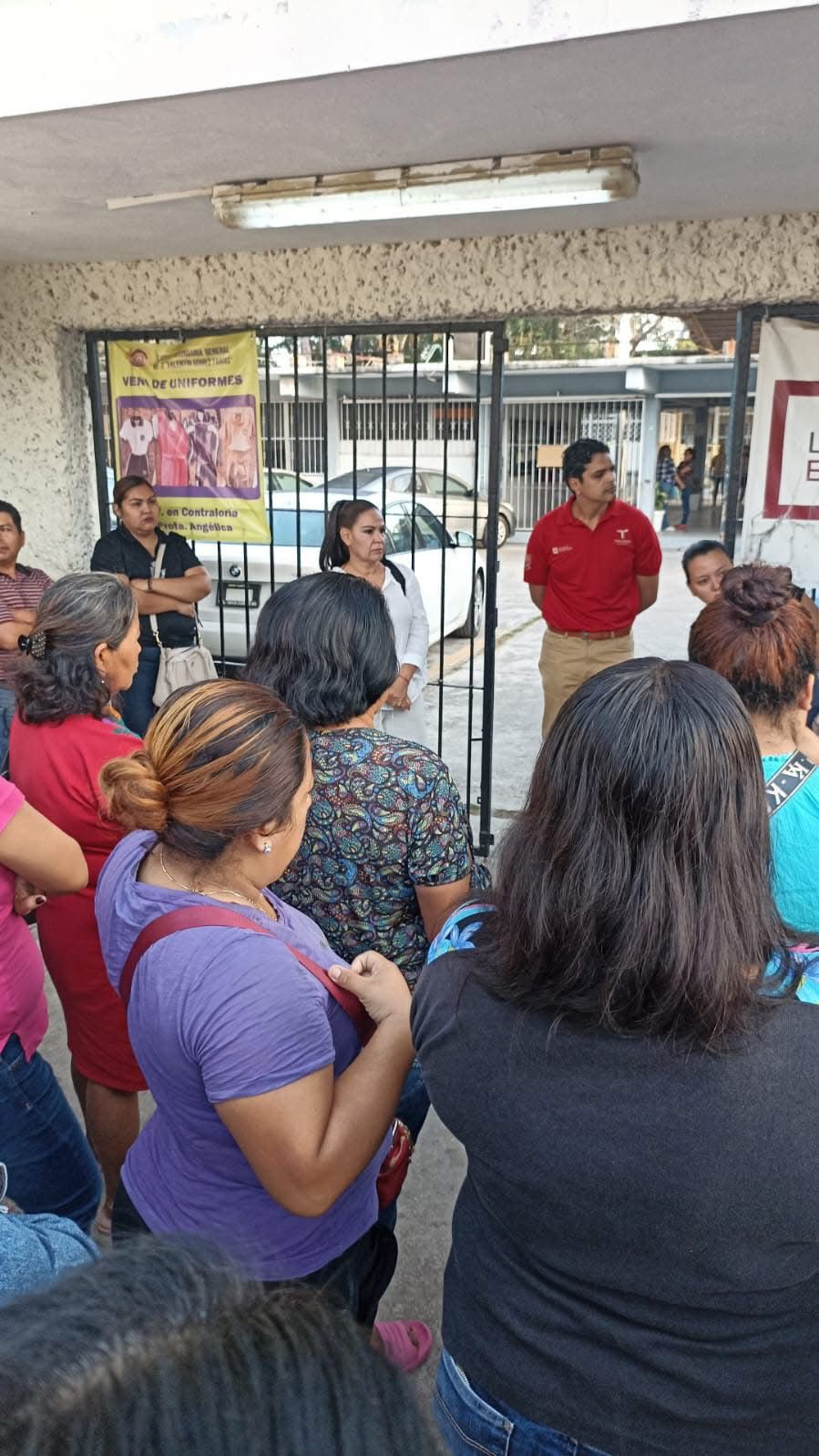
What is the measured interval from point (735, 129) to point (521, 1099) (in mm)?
2499

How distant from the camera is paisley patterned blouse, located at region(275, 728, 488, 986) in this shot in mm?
1664

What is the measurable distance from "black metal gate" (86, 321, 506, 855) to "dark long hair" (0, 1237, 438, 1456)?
3.19m

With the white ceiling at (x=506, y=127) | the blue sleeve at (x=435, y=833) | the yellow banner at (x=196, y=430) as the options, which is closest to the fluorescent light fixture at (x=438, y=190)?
the white ceiling at (x=506, y=127)

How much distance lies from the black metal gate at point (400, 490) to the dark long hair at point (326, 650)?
1631 mm

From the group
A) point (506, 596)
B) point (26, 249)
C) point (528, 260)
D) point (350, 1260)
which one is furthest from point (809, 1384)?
point (506, 596)

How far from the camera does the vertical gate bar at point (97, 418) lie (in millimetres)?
Answer: 4633

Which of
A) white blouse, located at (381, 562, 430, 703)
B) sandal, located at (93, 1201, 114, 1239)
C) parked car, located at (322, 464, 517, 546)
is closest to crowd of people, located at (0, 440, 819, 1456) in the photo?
sandal, located at (93, 1201, 114, 1239)

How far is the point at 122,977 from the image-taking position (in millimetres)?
1362

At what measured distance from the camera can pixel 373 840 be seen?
5.45ft

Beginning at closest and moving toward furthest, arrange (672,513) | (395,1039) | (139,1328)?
(139,1328) → (395,1039) → (672,513)

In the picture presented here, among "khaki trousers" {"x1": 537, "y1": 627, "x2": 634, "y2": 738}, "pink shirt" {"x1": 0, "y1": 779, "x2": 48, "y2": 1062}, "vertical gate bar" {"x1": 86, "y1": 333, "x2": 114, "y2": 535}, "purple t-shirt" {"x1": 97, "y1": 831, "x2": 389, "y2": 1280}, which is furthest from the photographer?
"khaki trousers" {"x1": 537, "y1": 627, "x2": 634, "y2": 738}

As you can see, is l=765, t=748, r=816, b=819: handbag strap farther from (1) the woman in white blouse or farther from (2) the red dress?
(1) the woman in white blouse

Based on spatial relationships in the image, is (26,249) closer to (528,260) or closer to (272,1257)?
(528,260)

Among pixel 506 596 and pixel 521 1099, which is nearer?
pixel 521 1099
